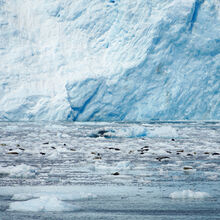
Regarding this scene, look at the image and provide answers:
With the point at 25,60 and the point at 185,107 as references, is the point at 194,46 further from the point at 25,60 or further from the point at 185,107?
the point at 25,60

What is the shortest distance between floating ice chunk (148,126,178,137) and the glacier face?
40.8 feet

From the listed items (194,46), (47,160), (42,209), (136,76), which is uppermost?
(194,46)

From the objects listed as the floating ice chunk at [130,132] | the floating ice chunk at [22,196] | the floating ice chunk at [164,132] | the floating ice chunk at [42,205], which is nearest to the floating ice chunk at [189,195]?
the floating ice chunk at [42,205]

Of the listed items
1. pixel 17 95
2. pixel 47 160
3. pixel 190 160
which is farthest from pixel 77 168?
pixel 17 95

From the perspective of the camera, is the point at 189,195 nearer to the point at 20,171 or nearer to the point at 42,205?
the point at 42,205

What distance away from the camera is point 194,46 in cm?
2845

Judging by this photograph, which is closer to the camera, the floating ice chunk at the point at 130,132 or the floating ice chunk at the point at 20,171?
the floating ice chunk at the point at 20,171

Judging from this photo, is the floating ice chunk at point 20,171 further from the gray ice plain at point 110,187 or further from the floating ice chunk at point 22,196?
the floating ice chunk at point 22,196

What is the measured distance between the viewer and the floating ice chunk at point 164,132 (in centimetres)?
1439

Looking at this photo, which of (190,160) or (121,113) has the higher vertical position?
(121,113)

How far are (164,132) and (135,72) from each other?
13303 mm

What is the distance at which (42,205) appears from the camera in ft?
12.9

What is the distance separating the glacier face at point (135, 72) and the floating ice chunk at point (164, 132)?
1244 cm

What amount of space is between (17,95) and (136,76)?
7.93 metres
